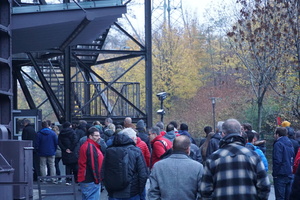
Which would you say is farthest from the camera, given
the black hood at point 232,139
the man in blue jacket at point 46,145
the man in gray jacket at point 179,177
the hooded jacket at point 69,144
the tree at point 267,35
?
the tree at point 267,35

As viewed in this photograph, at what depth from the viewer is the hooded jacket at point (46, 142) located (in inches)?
679

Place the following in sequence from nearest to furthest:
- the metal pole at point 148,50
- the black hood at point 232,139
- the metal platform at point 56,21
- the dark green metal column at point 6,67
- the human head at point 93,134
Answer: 1. the black hood at point 232,139
2. the human head at point 93,134
3. the dark green metal column at point 6,67
4. the metal platform at point 56,21
5. the metal pole at point 148,50

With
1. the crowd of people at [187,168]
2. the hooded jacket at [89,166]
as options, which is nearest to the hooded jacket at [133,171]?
the crowd of people at [187,168]

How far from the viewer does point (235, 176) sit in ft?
20.0

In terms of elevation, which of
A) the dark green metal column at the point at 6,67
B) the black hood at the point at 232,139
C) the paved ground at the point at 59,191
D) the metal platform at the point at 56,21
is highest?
the metal platform at the point at 56,21

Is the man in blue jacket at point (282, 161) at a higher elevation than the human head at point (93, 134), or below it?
below

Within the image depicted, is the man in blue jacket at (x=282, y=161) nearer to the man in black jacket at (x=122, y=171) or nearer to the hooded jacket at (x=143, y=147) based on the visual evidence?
the hooded jacket at (x=143, y=147)

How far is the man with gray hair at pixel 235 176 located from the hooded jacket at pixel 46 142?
1152 cm

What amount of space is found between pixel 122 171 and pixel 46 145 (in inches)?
361

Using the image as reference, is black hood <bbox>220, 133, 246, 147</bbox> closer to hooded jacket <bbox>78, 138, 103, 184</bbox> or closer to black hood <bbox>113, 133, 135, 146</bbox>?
black hood <bbox>113, 133, 135, 146</bbox>

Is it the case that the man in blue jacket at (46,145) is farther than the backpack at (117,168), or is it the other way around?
the man in blue jacket at (46,145)

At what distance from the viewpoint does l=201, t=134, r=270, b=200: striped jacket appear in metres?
6.10

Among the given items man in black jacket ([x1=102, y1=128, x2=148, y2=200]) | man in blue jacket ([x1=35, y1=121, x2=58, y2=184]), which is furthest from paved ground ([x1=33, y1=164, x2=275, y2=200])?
man in black jacket ([x1=102, y1=128, x2=148, y2=200])

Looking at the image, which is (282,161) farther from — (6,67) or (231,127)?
(6,67)
